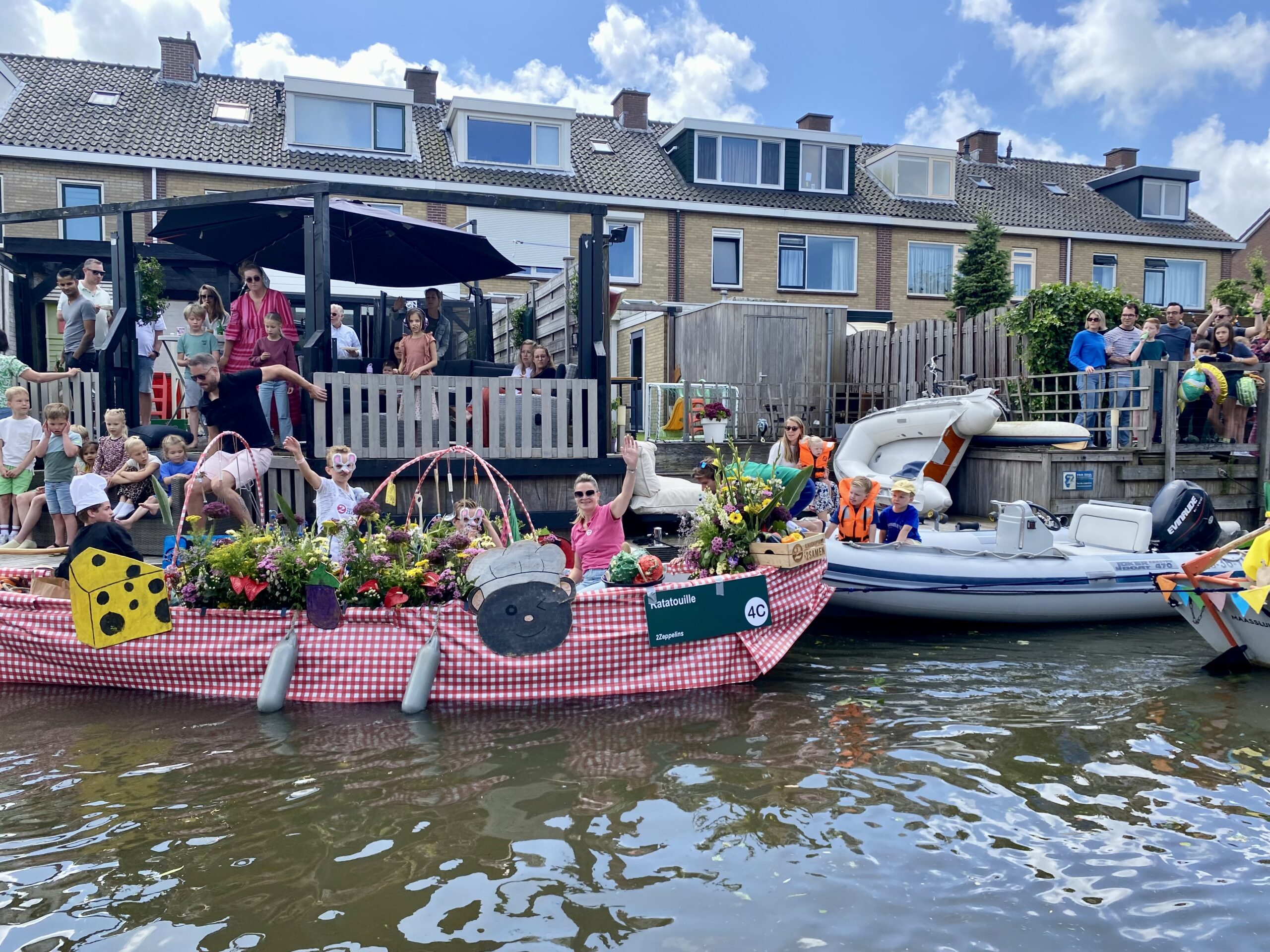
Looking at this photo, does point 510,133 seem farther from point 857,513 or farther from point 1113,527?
point 1113,527

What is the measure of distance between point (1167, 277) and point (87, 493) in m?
29.7

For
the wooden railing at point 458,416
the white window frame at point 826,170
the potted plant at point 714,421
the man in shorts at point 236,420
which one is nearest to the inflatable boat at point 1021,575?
the wooden railing at point 458,416

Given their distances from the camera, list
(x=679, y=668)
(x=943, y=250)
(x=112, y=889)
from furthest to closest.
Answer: (x=943, y=250)
(x=679, y=668)
(x=112, y=889)

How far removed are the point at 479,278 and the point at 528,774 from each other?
789cm

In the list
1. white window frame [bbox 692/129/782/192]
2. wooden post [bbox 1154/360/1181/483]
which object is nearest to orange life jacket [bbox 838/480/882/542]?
wooden post [bbox 1154/360/1181/483]

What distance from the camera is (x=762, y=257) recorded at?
25.6 meters

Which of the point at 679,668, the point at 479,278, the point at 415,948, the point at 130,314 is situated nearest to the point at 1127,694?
the point at 679,668

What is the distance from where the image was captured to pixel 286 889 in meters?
4.16

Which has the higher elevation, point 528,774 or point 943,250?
point 943,250

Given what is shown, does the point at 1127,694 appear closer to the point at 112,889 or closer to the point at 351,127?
the point at 112,889

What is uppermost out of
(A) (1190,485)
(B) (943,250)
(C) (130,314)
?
(B) (943,250)

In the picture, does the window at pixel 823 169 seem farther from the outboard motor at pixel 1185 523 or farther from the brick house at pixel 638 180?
the outboard motor at pixel 1185 523

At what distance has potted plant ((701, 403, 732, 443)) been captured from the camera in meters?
15.3

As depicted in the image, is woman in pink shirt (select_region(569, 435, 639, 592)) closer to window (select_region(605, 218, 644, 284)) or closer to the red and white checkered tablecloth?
the red and white checkered tablecloth
